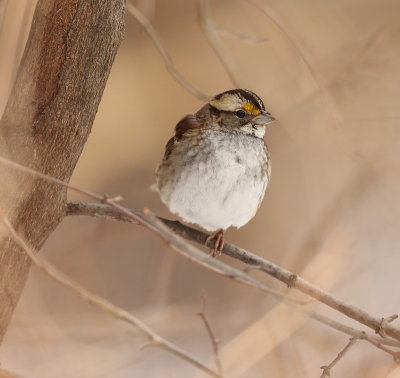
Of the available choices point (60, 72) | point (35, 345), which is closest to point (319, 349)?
point (35, 345)

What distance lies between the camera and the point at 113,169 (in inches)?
203

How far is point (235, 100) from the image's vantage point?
3.01m

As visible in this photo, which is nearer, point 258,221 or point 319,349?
point 319,349

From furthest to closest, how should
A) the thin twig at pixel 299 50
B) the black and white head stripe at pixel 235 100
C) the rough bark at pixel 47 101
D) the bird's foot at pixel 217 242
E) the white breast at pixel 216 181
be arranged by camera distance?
the black and white head stripe at pixel 235 100
the white breast at pixel 216 181
the bird's foot at pixel 217 242
the thin twig at pixel 299 50
the rough bark at pixel 47 101

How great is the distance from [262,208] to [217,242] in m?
2.47

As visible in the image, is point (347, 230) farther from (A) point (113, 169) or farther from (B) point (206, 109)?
(A) point (113, 169)

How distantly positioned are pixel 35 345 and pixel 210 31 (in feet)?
5.60

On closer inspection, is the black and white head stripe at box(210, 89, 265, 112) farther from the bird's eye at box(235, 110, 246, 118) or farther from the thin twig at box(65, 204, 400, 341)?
the thin twig at box(65, 204, 400, 341)

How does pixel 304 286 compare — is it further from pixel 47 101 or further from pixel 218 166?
pixel 47 101

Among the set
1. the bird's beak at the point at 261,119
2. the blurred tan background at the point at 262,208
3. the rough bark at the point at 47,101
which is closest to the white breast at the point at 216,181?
the bird's beak at the point at 261,119

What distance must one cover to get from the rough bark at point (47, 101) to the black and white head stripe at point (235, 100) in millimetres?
956

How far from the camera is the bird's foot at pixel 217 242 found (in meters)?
2.72

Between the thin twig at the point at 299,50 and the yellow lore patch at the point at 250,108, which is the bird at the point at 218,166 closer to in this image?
the yellow lore patch at the point at 250,108

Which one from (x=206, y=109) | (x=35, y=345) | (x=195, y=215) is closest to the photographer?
(x=195, y=215)
